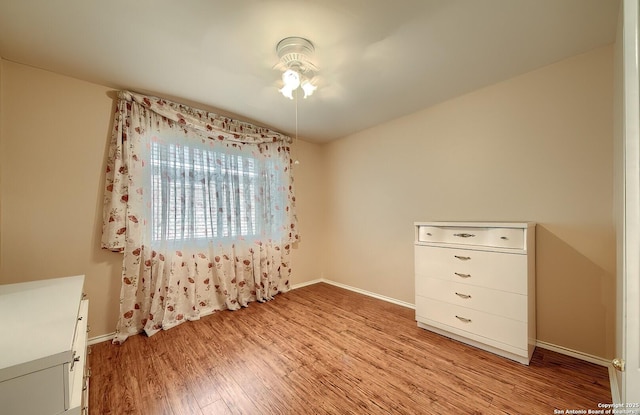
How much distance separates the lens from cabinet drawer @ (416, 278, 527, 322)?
1.73m

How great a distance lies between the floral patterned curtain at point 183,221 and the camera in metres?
2.15

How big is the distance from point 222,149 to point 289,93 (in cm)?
135

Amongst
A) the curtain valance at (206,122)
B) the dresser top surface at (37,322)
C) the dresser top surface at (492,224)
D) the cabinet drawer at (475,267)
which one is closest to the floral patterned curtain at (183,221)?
the curtain valance at (206,122)

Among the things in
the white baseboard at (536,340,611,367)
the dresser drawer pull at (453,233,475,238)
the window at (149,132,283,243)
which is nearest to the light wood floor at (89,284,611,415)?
the white baseboard at (536,340,611,367)

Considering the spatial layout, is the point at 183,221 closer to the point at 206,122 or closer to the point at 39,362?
the point at 206,122

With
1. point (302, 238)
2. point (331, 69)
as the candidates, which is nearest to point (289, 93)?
point (331, 69)

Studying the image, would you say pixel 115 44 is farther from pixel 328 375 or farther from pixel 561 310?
pixel 561 310

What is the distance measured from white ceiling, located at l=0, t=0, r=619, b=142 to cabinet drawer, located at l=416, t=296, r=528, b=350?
A: 204cm

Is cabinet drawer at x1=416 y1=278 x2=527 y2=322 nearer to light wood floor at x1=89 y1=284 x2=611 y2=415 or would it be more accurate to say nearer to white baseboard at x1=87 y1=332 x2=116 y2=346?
light wood floor at x1=89 y1=284 x2=611 y2=415

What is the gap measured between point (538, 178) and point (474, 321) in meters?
1.32

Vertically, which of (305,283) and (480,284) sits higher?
(480,284)

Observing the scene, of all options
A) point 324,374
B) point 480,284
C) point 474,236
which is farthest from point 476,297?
point 324,374

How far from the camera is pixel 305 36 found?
5.10 ft

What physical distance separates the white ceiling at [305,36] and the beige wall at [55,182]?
199 millimetres
